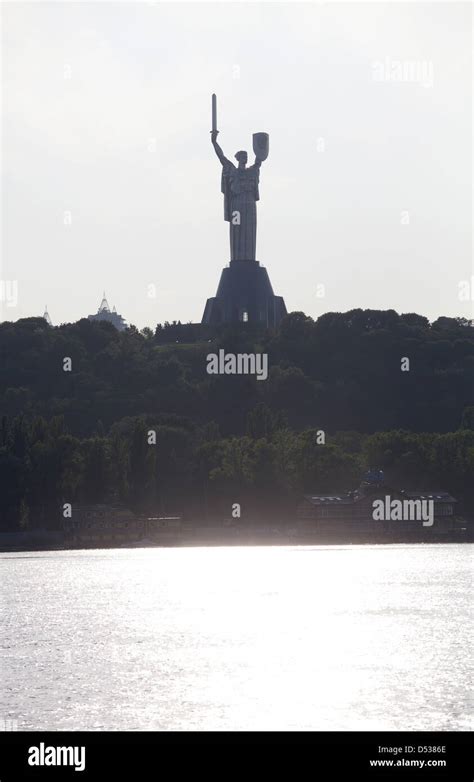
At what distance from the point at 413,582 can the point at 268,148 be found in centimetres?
8683

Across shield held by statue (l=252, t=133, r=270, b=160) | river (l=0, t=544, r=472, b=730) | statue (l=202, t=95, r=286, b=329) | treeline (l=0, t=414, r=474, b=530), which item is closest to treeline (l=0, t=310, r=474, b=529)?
treeline (l=0, t=414, r=474, b=530)

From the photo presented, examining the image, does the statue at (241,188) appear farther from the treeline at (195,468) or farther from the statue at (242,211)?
the treeline at (195,468)

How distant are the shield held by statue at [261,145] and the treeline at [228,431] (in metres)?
20.7

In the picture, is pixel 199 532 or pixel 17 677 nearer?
pixel 17 677

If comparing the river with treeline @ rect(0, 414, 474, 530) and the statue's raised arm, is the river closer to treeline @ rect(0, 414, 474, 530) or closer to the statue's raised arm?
treeline @ rect(0, 414, 474, 530)

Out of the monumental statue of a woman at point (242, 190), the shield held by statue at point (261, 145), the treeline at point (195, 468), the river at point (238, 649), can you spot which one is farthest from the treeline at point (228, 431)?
the river at point (238, 649)

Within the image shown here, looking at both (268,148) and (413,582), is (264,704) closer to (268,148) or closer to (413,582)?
(413,582)

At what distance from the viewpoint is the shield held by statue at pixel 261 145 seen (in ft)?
617

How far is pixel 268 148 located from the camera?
190m

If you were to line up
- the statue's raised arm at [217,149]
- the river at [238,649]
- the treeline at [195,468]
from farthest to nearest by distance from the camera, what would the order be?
the statue's raised arm at [217,149]
the treeline at [195,468]
the river at [238,649]

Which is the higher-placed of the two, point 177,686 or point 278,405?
point 278,405

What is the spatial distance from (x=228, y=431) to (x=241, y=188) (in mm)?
26369
